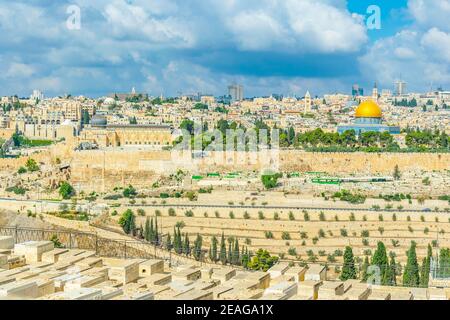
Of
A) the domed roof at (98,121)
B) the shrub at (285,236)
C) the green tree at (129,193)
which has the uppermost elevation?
the domed roof at (98,121)

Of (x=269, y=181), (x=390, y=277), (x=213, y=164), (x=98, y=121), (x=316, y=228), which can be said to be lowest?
(x=390, y=277)

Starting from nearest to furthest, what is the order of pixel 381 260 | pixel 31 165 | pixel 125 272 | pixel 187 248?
pixel 125 272 < pixel 381 260 < pixel 187 248 < pixel 31 165

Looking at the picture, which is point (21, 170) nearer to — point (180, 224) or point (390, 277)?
point (180, 224)

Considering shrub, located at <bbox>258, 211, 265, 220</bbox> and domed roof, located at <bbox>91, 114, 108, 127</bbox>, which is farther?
domed roof, located at <bbox>91, 114, 108, 127</bbox>

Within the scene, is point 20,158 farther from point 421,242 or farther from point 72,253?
point 72,253

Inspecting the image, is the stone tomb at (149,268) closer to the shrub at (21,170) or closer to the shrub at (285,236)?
the shrub at (285,236)

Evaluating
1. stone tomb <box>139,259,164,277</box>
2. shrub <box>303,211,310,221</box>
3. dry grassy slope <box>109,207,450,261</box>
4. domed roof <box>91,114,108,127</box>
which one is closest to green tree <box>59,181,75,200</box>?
dry grassy slope <box>109,207,450,261</box>

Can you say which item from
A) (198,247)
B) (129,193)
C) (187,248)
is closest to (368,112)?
(129,193)

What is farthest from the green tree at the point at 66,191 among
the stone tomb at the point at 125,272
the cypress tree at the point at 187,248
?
the stone tomb at the point at 125,272

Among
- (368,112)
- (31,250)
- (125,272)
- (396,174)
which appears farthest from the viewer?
(368,112)

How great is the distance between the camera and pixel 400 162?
76.5 ft

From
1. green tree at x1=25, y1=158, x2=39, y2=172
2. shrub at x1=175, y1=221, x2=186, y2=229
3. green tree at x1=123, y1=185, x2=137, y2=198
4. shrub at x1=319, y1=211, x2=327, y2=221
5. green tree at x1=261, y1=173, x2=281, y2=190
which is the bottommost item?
shrub at x1=175, y1=221, x2=186, y2=229

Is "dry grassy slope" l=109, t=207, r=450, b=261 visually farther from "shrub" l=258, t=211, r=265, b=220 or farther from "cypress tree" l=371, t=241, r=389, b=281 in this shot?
"cypress tree" l=371, t=241, r=389, b=281
